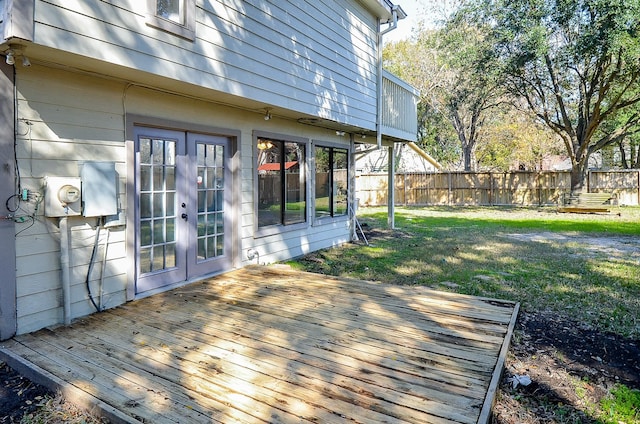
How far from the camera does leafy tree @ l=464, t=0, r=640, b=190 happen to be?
1186 cm

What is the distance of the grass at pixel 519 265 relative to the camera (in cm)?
471

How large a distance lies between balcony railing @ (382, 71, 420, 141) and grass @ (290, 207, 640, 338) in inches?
97.0

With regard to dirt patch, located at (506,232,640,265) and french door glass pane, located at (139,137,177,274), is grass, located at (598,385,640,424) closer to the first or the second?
french door glass pane, located at (139,137,177,274)

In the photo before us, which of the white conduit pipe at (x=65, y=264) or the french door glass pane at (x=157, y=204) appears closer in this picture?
the white conduit pipe at (x=65, y=264)

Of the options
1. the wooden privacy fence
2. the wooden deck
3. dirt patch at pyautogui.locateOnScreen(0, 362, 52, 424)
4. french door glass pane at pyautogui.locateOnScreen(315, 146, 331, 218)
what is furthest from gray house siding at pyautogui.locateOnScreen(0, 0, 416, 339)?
the wooden privacy fence

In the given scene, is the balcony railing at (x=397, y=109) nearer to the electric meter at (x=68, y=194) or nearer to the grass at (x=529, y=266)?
the grass at (x=529, y=266)

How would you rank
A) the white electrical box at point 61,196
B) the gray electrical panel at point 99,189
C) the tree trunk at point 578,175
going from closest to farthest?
the white electrical box at point 61,196 < the gray electrical panel at point 99,189 < the tree trunk at point 578,175

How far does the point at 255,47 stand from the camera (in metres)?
5.01

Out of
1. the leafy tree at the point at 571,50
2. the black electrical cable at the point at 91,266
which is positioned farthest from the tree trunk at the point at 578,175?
the black electrical cable at the point at 91,266

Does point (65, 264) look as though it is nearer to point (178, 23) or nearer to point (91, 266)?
point (91, 266)

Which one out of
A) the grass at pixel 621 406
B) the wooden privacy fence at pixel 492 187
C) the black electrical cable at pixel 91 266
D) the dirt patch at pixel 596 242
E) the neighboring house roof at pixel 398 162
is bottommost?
the grass at pixel 621 406

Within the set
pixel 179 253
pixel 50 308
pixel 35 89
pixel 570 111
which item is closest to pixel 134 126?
pixel 35 89

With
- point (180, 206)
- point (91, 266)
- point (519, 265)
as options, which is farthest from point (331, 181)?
point (91, 266)

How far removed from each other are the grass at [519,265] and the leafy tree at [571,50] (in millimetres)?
5467
